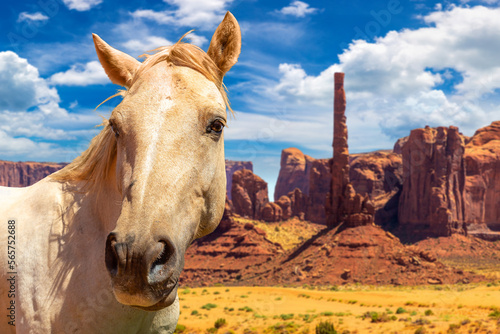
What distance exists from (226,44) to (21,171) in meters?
184

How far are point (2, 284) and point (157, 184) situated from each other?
137 centimetres

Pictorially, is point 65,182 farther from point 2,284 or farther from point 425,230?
point 425,230

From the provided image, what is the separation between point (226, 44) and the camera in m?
2.66

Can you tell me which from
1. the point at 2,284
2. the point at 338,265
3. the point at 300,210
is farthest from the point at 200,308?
the point at 300,210

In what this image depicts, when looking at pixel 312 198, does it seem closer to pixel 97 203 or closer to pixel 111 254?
pixel 97 203

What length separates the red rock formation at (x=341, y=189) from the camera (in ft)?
179

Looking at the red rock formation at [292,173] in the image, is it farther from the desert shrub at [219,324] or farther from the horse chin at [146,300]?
the horse chin at [146,300]

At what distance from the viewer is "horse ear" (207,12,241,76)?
260 centimetres

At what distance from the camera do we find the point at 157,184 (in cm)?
197

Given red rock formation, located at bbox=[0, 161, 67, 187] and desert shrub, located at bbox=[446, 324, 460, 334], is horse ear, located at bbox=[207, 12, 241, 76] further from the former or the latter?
red rock formation, located at bbox=[0, 161, 67, 187]

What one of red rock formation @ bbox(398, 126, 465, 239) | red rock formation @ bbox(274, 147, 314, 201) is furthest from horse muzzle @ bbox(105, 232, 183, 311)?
red rock formation @ bbox(274, 147, 314, 201)

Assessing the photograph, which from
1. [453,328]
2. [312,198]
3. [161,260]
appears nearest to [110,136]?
[161,260]

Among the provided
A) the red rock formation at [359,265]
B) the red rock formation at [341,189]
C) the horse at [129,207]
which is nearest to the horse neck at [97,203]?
the horse at [129,207]

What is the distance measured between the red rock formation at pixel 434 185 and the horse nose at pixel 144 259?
3290 inches
